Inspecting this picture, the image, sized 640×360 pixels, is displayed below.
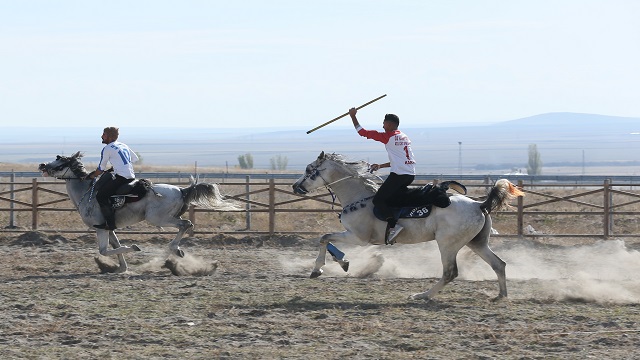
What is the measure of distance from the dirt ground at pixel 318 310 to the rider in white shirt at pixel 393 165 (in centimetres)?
97

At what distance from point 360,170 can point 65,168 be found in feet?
16.0

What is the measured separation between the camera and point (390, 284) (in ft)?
43.8

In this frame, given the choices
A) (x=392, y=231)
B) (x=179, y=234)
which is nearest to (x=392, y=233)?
(x=392, y=231)

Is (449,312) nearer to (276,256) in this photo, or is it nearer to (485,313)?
(485,313)

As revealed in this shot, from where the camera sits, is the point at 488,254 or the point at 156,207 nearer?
the point at 488,254

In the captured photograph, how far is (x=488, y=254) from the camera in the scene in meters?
12.2

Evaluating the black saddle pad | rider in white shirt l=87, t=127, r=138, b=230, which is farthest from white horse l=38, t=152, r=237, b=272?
the black saddle pad

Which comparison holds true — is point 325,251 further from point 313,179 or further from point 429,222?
point 429,222

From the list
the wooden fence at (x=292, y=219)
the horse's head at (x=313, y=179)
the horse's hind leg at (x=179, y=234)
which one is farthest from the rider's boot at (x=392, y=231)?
the wooden fence at (x=292, y=219)

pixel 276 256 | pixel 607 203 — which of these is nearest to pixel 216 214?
pixel 276 256

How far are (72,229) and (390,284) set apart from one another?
32.3 ft

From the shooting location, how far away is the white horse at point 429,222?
1190cm

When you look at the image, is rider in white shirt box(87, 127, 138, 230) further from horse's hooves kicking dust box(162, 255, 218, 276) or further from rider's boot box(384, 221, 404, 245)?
rider's boot box(384, 221, 404, 245)

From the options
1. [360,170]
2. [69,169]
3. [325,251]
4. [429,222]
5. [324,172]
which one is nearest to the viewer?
[429,222]
